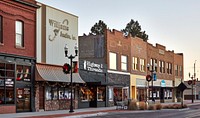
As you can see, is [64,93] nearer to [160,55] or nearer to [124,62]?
[124,62]

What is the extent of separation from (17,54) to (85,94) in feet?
40.4

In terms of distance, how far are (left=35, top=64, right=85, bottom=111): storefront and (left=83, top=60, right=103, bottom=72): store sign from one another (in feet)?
6.78

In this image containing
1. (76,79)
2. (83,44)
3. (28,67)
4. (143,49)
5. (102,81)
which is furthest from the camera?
(143,49)

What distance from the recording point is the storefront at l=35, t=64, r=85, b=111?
3619cm

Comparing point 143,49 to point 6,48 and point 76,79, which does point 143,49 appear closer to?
point 76,79

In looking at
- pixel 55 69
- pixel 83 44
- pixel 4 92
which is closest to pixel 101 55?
pixel 83 44

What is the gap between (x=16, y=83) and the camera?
111ft

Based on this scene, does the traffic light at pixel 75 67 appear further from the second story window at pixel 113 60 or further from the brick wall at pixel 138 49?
the brick wall at pixel 138 49

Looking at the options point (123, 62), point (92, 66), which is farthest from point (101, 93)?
point (123, 62)

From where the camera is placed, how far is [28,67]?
3528 centimetres

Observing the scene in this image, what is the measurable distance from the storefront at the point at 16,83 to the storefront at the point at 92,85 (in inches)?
336

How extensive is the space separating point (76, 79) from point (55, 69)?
3320 millimetres

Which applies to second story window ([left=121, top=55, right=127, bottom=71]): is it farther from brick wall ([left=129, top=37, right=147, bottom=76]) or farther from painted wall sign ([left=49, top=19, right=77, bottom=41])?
painted wall sign ([left=49, top=19, right=77, bottom=41])

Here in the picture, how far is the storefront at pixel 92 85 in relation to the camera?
43.6m
